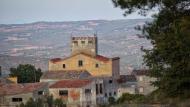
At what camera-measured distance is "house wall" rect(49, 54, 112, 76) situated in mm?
89188

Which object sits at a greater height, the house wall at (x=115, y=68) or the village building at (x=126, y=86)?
the house wall at (x=115, y=68)

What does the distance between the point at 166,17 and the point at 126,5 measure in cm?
157

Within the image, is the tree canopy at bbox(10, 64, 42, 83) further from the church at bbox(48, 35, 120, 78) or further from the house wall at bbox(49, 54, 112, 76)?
the house wall at bbox(49, 54, 112, 76)

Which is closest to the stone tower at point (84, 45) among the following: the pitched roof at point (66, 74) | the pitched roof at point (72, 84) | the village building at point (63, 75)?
the pitched roof at point (66, 74)

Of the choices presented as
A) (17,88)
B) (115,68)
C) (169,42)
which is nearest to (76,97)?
(17,88)

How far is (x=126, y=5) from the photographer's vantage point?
2534cm

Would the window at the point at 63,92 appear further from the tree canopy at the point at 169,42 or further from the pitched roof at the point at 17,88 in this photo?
the tree canopy at the point at 169,42

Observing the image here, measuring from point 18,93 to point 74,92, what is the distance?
724 centimetres

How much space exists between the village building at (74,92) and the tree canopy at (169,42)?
4415 centimetres

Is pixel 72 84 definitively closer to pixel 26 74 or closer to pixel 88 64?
pixel 88 64

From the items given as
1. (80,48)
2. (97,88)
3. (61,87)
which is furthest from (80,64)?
(61,87)

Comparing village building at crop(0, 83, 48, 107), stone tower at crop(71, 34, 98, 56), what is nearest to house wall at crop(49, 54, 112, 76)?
stone tower at crop(71, 34, 98, 56)

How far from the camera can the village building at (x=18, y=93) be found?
6469cm

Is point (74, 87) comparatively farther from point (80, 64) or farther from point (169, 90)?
point (169, 90)
